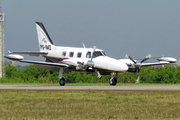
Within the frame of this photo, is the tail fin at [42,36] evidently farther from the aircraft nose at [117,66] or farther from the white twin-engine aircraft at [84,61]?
the aircraft nose at [117,66]

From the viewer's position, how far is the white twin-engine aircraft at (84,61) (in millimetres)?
35656

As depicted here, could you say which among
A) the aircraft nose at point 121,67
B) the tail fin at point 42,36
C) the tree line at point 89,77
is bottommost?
the tree line at point 89,77

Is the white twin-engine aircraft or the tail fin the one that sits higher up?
the tail fin

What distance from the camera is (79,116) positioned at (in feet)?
45.5

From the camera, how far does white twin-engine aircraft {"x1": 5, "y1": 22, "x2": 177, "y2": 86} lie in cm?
3566

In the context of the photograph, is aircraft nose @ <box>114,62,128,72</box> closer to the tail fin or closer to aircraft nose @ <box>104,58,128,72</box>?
aircraft nose @ <box>104,58,128,72</box>

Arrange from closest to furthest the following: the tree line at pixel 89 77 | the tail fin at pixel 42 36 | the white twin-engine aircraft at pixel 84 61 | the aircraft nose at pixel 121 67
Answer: the aircraft nose at pixel 121 67 < the white twin-engine aircraft at pixel 84 61 < the tail fin at pixel 42 36 < the tree line at pixel 89 77

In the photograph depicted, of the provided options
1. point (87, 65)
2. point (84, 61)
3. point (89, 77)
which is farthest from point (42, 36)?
point (89, 77)

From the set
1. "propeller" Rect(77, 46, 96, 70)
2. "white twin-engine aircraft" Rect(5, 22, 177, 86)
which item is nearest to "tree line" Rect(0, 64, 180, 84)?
"white twin-engine aircraft" Rect(5, 22, 177, 86)

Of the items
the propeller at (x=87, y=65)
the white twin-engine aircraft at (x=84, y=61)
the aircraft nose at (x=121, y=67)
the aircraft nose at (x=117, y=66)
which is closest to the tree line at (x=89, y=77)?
the white twin-engine aircraft at (x=84, y=61)

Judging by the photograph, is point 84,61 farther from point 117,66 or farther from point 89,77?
point 89,77

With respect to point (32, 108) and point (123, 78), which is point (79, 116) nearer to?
point (32, 108)

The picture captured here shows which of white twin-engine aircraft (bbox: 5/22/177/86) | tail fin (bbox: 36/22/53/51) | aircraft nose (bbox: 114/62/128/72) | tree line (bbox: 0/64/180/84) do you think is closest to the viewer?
aircraft nose (bbox: 114/62/128/72)

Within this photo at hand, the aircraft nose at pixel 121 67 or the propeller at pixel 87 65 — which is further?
the propeller at pixel 87 65
